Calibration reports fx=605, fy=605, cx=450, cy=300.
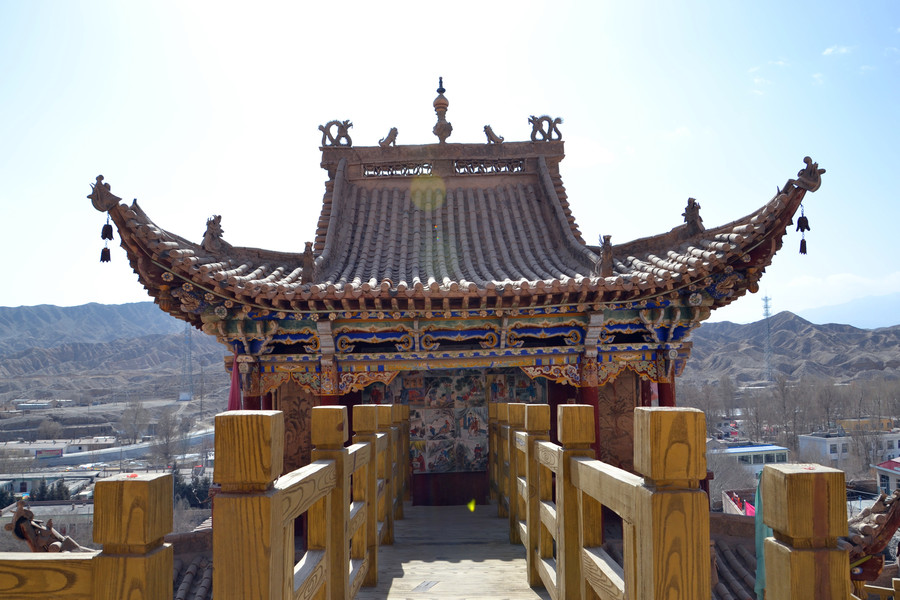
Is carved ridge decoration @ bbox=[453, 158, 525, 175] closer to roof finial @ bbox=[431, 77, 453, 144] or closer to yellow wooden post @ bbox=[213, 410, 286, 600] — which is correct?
roof finial @ bbox=[431, 77, 453, 144]

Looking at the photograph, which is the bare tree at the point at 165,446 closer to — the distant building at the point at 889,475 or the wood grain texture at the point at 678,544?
the distant building at the point at 889,475

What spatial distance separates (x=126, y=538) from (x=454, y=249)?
748cm

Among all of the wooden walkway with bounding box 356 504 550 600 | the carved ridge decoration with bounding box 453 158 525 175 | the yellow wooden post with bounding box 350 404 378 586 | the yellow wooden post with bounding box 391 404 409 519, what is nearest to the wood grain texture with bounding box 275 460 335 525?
the yellow wooden post with bounding box 350 404 378 586

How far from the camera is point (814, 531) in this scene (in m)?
1.43

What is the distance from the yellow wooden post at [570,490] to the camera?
2707 mm

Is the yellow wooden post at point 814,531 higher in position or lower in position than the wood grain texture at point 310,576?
higher

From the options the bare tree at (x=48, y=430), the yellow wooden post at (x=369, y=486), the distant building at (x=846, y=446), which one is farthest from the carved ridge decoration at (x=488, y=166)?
the bare tree at (x=48, y=430)

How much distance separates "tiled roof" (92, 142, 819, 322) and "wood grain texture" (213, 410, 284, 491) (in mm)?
5021

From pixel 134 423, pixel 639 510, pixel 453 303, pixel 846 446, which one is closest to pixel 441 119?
pixel 453 303

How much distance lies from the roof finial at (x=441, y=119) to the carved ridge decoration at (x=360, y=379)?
438cm

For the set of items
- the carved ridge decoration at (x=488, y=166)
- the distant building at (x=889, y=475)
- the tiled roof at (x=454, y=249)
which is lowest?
the distant building at (x=889, y=475)

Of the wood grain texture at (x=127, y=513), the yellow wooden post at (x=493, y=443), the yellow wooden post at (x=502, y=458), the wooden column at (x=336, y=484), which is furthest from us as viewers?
the yellow wooden post at (x=493, y=443)

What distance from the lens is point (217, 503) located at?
1562 millimetres

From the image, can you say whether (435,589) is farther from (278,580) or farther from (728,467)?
(728,467)
